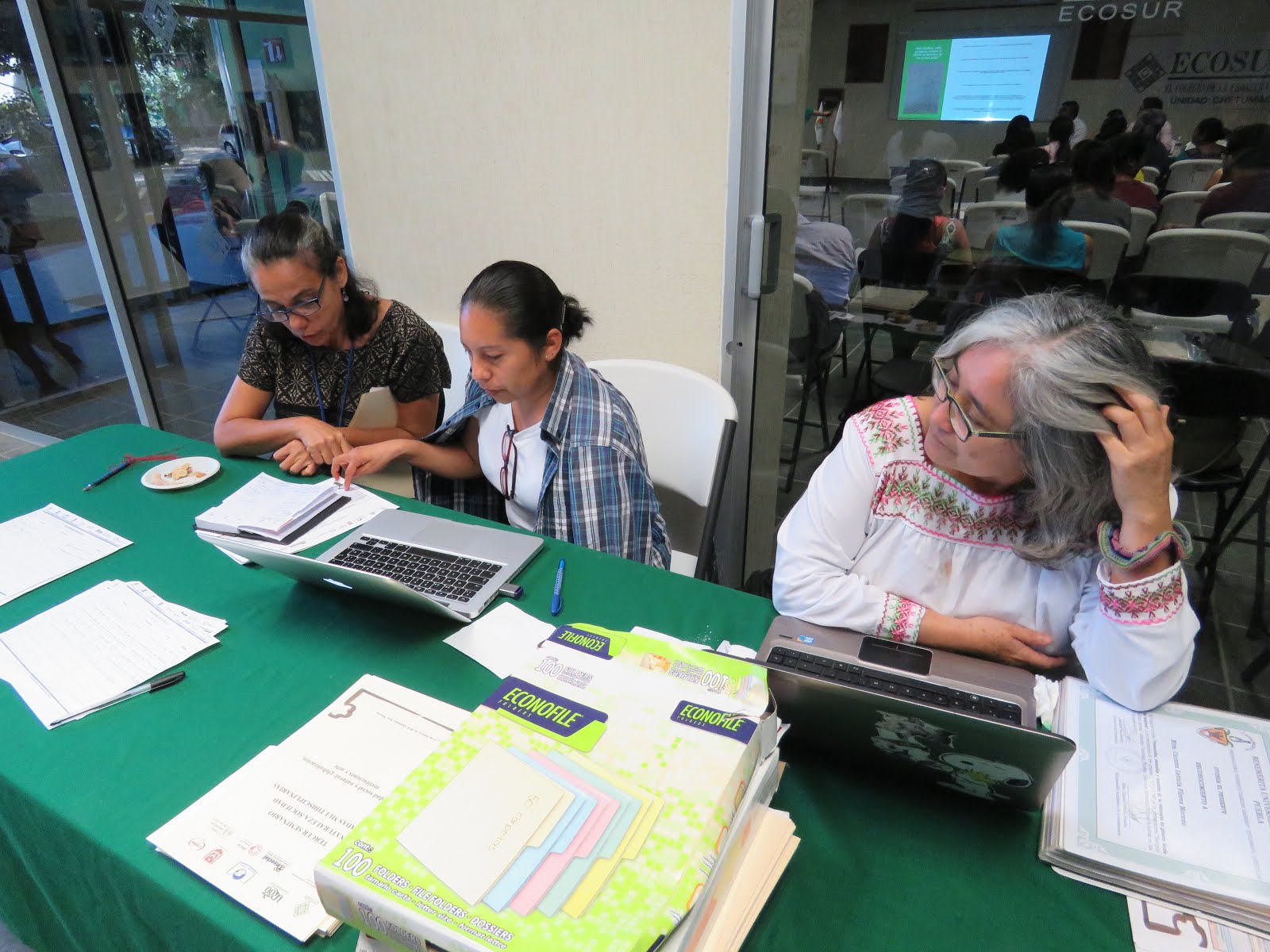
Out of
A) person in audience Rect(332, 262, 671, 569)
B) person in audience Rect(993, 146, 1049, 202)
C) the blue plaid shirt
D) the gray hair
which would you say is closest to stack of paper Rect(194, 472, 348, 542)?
person in audience Rect(332, 262, 671, 569)

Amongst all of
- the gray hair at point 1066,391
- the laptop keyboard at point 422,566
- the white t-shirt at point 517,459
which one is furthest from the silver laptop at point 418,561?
the gray hair at point 1066,391

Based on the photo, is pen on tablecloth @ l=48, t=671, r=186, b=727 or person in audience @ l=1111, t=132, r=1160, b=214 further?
→ person in audience @ l=1111, t=132, r=1160, b=214

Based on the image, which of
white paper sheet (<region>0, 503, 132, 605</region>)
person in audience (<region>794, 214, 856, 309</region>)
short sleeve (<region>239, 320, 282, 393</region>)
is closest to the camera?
white paper sheet (<region>0, 503, 132, 605</region>)

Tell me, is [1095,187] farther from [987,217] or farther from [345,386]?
[345,386]

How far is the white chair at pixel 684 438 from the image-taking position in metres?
1.77

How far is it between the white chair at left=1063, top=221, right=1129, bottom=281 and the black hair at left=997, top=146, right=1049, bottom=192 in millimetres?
A: 161

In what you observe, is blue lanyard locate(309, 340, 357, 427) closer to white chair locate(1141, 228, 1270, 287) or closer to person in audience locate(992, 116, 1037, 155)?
person in audience locate(992, 116, 1037, 155)

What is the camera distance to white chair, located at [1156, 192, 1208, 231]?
1.76 metres

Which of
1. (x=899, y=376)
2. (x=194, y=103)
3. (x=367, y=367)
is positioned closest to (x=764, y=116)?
(x=899, y=376)

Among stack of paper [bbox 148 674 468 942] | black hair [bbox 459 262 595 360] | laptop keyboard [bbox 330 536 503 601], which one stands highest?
black hair [bbox 459 262 595 360]

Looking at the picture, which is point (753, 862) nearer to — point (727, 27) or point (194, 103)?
point (727, 27)

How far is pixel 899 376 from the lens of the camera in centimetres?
239

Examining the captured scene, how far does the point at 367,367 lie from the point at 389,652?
44.6 inches

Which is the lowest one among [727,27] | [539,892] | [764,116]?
[539,892]
